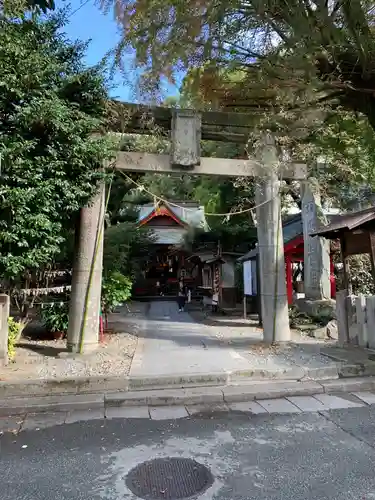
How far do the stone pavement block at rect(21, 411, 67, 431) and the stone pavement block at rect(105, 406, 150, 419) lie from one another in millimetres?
583

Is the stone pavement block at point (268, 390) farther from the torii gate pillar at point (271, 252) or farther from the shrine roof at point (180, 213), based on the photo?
the shrine roof at point (180, 213)

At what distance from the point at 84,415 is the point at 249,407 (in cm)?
219

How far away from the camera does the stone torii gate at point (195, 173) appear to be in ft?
27.0

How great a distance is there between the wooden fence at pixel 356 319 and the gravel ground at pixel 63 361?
456 centimetres

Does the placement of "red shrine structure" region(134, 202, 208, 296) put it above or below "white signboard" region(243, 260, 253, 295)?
above

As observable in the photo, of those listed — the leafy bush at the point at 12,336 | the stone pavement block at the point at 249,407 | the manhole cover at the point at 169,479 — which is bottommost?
the manhole cover at the point at 169,479

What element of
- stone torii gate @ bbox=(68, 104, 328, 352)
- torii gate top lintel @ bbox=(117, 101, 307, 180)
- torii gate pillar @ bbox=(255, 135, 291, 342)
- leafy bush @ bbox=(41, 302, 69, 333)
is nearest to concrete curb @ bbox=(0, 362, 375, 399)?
stone torii gate @ bbox=(68, 104, 328, 352)

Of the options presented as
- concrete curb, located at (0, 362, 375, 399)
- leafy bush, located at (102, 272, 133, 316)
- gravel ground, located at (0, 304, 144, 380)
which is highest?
leafy bush, located at (102, 272, 133, 316)

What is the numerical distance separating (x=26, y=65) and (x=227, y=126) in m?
4.49

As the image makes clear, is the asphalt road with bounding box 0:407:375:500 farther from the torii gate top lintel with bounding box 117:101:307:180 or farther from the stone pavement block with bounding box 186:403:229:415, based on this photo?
the torii gate top lintel with bounding box 117:101:307:180

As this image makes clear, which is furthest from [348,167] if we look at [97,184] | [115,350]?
[115,350]

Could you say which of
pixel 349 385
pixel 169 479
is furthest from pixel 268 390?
pixel 169 479

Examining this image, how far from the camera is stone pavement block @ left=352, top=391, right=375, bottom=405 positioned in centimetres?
563

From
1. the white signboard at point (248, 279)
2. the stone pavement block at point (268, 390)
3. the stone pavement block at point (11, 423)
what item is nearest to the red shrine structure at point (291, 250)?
the white signboard at point (248, 279)
